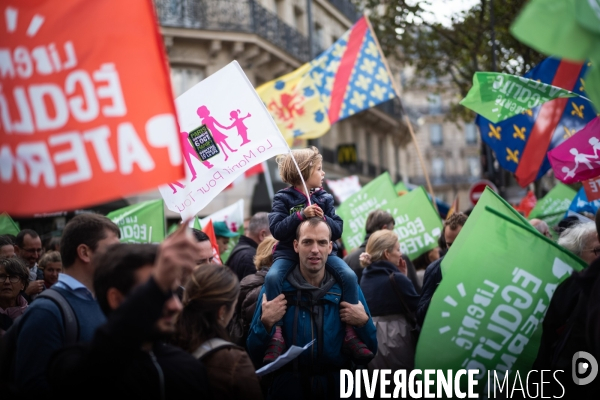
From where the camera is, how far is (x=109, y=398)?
9.29 ft

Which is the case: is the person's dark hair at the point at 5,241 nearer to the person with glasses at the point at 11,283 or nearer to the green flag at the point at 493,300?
the person with glasses at the point at 11,283

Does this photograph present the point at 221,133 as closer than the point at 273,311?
No

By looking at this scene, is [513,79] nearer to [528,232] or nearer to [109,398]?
[528,232]

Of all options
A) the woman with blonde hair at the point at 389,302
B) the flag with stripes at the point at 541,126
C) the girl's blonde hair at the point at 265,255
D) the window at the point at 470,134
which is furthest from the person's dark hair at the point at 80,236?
the window at the point at 470,134

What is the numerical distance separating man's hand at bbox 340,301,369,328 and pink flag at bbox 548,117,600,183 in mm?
2622

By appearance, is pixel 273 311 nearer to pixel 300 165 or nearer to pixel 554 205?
pixel 300 165

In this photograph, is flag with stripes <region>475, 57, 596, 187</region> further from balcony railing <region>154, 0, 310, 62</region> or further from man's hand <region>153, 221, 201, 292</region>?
balcony railing <region>154, 0, 310, 62</region>

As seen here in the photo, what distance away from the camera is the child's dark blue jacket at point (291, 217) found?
4855mm

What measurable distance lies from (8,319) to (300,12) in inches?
952

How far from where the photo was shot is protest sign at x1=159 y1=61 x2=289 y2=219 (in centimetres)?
530

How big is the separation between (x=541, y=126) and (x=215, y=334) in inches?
220

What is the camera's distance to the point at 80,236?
3.63 metres

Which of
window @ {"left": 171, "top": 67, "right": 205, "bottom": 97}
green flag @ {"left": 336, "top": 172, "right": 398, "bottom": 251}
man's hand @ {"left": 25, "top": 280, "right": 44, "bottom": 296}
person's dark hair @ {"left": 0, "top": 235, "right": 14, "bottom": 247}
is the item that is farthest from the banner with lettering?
window @ {"left": 171, "top": 67, "right": 205, "bottom": 97}

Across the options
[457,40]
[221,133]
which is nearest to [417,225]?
[221,133]
